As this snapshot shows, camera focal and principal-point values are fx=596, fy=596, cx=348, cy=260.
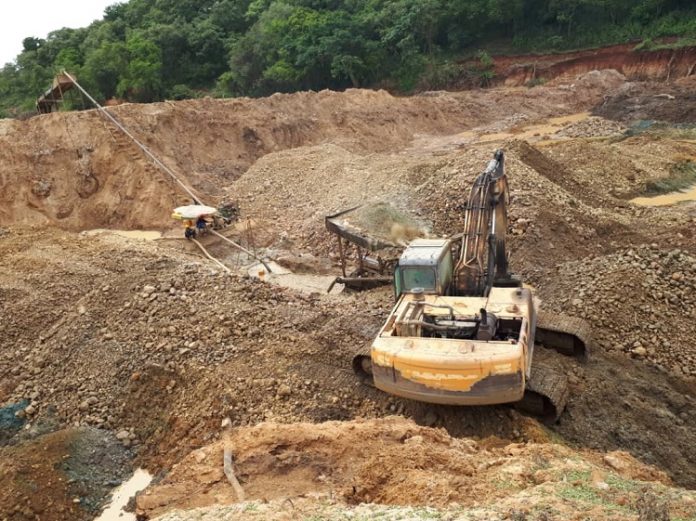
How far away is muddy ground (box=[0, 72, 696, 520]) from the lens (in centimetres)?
686

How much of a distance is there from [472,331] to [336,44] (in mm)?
30579

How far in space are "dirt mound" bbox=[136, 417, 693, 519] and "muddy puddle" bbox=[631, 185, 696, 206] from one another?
35.9 feet

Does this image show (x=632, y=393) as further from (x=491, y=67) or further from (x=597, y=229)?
(x=491, y=67)

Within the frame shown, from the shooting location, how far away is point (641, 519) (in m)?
3.84

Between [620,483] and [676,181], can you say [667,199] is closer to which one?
[676,181]

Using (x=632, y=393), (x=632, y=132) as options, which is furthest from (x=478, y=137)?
(x=632, y=393)

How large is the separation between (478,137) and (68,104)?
55.3 feet

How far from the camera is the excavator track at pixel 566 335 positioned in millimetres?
7816

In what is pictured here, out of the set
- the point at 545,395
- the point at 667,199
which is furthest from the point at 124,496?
the point at 667,199

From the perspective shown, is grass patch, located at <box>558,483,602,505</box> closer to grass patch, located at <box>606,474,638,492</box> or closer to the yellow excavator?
grass patch, located at <box>606,474,638,492</box>

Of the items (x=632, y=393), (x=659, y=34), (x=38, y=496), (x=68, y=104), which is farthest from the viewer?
(x=659, y=34)

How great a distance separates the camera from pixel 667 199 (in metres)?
15.3

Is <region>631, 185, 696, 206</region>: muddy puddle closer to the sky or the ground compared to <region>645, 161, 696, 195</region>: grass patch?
closer to the ground

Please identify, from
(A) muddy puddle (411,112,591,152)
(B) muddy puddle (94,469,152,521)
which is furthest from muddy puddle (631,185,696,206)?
(B) muddy puddle (94,469,152,521)
